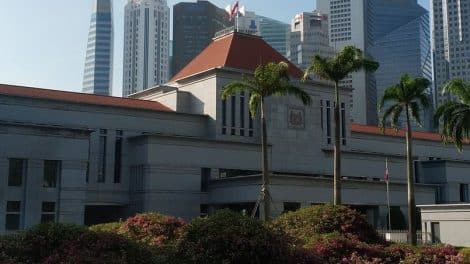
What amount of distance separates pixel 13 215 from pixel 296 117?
98.7ft

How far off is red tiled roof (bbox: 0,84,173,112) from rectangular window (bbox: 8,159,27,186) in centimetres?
657

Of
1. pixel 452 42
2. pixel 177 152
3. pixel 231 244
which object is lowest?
pixel 231 244

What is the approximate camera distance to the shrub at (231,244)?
16250 millimetres

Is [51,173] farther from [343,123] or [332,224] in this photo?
[343,123]

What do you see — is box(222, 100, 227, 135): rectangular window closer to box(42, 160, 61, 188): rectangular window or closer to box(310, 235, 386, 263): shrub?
box(42, 160, 61, 188): rectangular window

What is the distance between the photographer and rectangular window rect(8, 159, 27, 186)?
47122 mm

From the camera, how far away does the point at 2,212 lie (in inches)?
1827

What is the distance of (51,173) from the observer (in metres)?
48.9

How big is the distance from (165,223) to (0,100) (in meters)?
31.7

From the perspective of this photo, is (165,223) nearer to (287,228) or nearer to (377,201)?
(287,228)

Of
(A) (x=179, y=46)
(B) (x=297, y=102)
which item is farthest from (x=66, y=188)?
(A) (x=179, y=46)

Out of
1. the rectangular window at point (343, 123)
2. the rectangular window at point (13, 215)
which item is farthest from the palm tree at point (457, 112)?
the rectangular window at point (13, 215)

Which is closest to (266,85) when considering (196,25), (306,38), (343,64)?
(343,64)

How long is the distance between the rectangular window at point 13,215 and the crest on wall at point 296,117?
28465 mm
